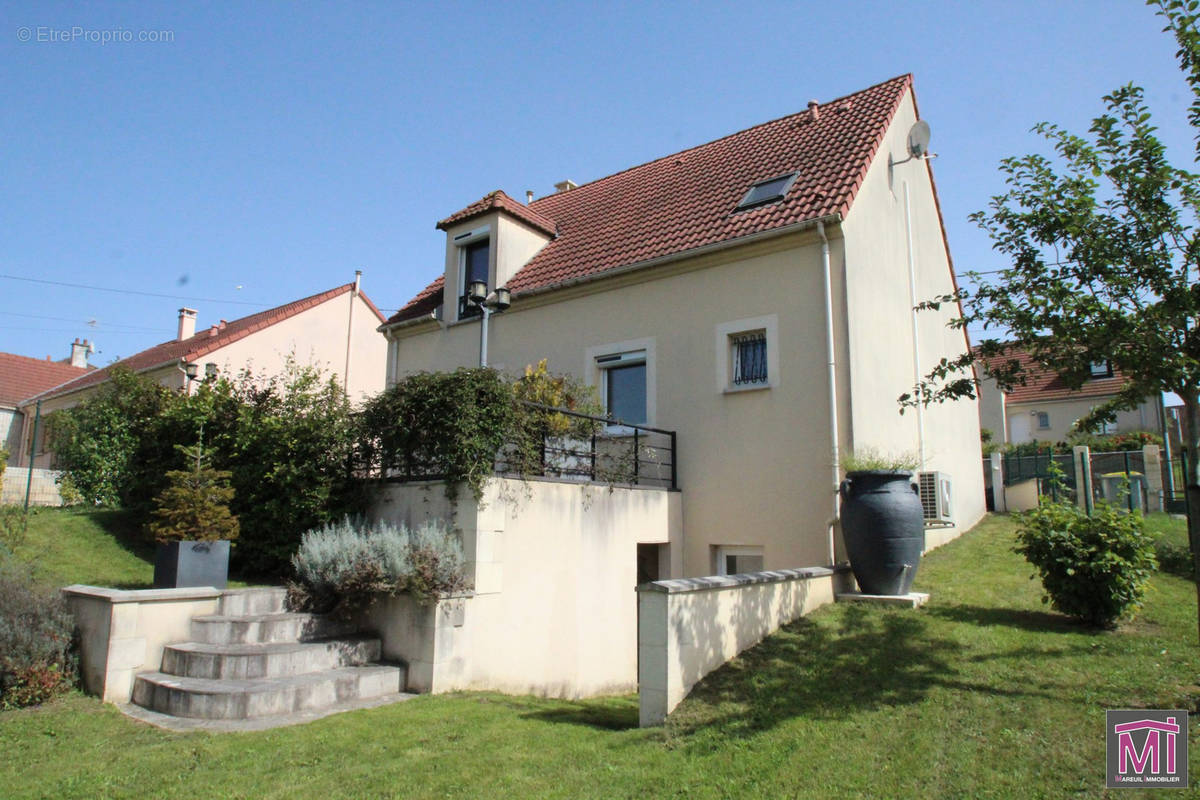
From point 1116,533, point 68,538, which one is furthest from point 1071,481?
point 68,538

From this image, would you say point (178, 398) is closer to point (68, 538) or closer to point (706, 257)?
point (68, 538)

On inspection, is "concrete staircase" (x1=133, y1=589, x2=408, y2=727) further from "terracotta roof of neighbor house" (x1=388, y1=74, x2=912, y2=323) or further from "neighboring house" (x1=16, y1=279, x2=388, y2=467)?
"neighboring house" (x1=16, y1=279, x2=388, y2=467)

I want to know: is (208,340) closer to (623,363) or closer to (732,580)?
(623,363)

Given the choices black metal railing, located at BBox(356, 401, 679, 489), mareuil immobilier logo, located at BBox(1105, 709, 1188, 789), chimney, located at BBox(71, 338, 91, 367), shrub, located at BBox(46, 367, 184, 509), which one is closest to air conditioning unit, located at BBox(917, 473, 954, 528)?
black metal railing, located at BBox(356, 401, 679, 489)

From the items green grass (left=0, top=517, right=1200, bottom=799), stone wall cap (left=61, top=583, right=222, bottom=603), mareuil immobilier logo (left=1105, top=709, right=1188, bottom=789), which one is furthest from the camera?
stone wall cap (left=61, top=583, right=222, bottom=603)

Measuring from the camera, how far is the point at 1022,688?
6.04 meters

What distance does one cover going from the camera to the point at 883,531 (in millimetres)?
8859

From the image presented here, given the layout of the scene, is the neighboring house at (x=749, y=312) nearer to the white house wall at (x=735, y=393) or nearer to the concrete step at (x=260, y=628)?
the white house wall at (x=735, y=393)

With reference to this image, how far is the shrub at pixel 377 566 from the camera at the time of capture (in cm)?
761

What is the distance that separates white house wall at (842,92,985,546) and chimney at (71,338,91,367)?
Result: 133 ft

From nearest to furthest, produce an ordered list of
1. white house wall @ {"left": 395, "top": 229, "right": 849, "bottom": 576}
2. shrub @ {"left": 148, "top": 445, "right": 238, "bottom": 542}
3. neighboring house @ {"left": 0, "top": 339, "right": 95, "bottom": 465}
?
shrub @ {"left": 148, "top": 445, "right": 238, "bottom": 542} → white house wall @ {"left": 395, "top": 229, "right": 849, "bottom": 576} → neighboring house @ {"left": 0, "top": 339, "right": 95, "bottom": 465}

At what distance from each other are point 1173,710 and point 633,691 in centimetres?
632

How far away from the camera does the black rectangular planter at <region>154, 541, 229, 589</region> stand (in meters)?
7.82

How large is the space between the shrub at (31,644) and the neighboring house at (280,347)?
1568 cm
